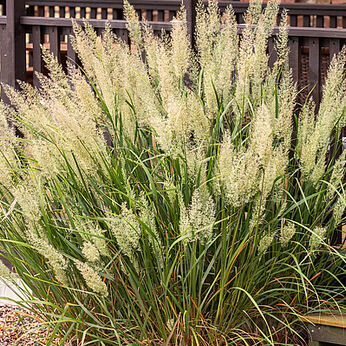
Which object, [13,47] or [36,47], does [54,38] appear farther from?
[13,47]

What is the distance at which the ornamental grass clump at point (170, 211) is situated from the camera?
140 cm

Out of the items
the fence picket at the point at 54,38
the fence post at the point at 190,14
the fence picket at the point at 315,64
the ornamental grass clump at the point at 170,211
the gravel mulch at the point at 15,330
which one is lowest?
the gravel mulch at the point at 15,330

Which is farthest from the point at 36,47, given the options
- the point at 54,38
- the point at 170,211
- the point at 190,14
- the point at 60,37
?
the point at 170,211

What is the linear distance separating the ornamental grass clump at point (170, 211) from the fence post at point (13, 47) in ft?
3.72

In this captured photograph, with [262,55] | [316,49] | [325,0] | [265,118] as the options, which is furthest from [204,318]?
[325,0]

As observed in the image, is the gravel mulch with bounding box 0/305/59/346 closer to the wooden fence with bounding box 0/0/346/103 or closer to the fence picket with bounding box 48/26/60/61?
the wooden fence with bounding box 0/0/346/103

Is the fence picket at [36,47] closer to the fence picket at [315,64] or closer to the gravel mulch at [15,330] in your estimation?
the gravel mulch at [15,330]

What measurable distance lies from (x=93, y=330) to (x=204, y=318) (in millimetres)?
361

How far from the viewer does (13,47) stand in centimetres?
289

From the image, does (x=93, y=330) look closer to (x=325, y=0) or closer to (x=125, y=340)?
(x=125, y=340)

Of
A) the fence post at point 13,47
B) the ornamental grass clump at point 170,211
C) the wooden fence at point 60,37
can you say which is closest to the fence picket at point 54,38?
the wooden fence at point 60,37

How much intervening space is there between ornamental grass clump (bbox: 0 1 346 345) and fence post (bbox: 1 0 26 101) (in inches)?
44.6

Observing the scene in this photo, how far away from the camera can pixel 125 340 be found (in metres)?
1.53

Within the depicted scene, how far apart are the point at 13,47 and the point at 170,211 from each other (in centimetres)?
179
